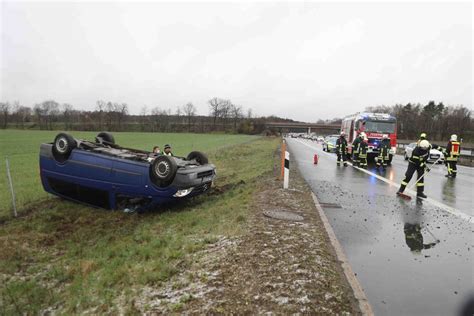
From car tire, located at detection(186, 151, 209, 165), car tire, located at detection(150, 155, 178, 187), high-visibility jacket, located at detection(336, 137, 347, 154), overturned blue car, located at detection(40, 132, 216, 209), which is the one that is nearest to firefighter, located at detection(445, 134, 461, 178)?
high-visibility jacket, located at detection(336, 137, 347, 154)

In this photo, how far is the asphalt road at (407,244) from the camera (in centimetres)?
372

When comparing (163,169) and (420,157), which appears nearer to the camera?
(163,169)

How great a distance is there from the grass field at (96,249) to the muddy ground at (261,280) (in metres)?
0.18

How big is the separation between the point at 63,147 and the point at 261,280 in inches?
248

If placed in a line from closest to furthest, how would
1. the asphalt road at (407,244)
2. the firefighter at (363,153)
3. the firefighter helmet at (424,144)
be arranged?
1. the asphalt road at (407,244)
2. the firefighter helmet at (424,144)
3. the firefighter at (363,153)

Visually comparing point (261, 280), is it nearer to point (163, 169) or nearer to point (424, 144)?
point (163, 169)

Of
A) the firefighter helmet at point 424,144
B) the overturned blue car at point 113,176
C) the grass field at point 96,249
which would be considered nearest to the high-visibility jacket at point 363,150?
the firefighter helmet at point 424,144

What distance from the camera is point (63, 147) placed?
791 centimetres

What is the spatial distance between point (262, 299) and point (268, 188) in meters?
6.18

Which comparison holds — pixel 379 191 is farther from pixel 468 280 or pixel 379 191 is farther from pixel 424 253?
pixel 468 280

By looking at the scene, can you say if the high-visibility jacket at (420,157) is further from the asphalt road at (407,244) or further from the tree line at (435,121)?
the tree line at (435,121)

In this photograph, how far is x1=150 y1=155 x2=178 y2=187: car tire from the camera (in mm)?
6996

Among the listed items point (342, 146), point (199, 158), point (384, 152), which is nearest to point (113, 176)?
point (199, 158)

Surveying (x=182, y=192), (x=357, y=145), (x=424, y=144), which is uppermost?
(x=424, y=144)
